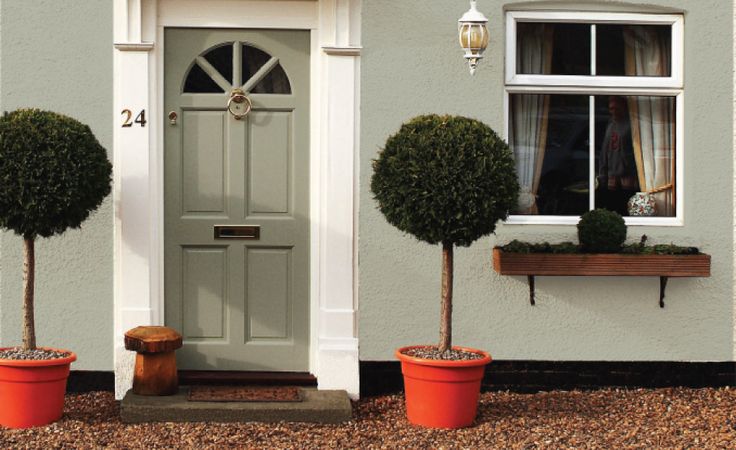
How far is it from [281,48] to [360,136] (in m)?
0.75

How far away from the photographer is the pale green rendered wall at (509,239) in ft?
22.2

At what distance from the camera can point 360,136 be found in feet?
22.2

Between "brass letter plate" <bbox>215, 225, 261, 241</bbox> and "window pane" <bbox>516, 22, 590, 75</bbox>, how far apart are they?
6.45 ft

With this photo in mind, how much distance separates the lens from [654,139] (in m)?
7.03

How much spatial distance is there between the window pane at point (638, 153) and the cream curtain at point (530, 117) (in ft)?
1.35

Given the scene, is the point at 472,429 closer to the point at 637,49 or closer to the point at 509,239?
the point at 509,239

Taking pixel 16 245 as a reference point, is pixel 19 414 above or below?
below

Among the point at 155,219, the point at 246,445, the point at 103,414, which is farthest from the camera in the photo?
the point at 155,219

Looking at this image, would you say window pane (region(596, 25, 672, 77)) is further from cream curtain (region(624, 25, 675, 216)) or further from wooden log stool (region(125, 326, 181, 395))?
wooden log stool (region(125, 326, 181, 395))

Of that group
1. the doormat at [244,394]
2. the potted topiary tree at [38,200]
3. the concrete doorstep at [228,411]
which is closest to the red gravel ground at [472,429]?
the concrete doorstep at [228,411]

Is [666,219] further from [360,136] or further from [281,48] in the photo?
[281,48]

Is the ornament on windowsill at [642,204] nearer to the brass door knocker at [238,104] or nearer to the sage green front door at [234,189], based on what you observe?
the sage green front door at [234,189]

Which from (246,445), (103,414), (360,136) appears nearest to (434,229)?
(360,136)

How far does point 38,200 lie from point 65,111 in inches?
42.6
